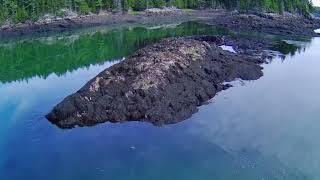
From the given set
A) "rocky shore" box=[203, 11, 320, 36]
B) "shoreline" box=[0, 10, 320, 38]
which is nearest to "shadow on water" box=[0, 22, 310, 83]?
"rocky shore" box=[203, 11, 320, 36]

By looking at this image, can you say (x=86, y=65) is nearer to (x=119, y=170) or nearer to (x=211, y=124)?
(x=211, y=124)

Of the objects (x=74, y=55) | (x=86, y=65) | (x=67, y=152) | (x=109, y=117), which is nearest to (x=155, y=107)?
(x=109, y=117)

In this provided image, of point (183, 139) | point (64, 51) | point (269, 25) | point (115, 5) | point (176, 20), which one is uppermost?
point (115, 5)

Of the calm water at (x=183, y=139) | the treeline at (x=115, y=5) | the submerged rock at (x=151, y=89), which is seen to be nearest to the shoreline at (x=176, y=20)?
the treeline at (x=115, y=5)

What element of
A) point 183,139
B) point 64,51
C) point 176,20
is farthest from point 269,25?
point 183,139

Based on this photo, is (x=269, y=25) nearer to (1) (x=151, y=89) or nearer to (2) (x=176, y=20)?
(2) (x=176, y=20)
